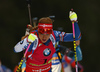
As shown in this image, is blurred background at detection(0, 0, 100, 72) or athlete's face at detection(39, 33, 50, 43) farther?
blurred background at detection(0, 0, 100, 72)

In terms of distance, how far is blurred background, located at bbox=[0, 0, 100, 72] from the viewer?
23.2 feet

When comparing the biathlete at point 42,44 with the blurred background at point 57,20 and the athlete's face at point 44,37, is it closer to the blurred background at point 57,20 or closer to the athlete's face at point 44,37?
the athlete's face at point 44,37

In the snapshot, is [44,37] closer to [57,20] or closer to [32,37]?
[32,37]

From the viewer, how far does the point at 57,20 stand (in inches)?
281

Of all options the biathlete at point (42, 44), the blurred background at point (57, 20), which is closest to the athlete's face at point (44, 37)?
the biathlete at point (42, 44)

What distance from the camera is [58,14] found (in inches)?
277

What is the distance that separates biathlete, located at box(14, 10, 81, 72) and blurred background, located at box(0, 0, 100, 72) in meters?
3.91

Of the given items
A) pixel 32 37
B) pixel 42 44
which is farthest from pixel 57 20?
pixel 32 37

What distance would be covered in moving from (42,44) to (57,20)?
426 centimetres

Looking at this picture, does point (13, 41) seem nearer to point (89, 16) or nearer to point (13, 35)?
point (13, 35)

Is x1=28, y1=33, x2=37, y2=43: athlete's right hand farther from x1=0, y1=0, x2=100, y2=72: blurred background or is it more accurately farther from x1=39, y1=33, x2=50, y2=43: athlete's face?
x1=0, y1=0, x2=100, y2=72: blurred background

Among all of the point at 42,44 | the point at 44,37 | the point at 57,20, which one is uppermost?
the point at 44,37

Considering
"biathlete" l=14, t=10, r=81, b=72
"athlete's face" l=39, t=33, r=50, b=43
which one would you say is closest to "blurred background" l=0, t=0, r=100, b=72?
"biathlete" l=14, t=10, r=81, b=72

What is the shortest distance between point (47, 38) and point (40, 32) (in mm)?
160
